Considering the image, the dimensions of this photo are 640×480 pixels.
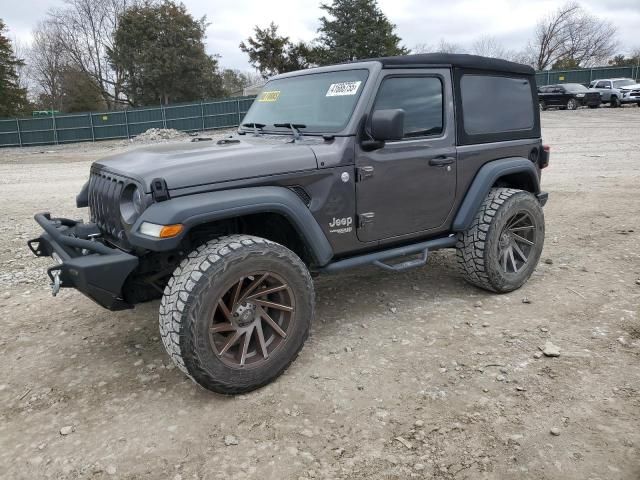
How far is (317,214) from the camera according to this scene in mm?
3375

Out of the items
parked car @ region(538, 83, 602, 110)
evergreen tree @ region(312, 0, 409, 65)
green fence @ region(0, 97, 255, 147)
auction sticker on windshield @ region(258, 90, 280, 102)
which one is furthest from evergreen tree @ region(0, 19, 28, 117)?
auction sticker on windshield @ region(258, 90, 280, 102)

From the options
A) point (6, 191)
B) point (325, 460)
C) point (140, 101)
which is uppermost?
point (140, 101)

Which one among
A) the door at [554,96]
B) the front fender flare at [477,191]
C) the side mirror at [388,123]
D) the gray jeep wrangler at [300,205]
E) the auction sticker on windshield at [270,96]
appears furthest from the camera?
the door at [554,96]

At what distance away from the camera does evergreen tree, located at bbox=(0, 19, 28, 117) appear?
33969 millimetres

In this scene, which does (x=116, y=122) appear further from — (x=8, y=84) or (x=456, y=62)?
(x=456, y=62)

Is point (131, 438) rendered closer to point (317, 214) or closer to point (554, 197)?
point (317, 214)

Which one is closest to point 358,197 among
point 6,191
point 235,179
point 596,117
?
point 235,179

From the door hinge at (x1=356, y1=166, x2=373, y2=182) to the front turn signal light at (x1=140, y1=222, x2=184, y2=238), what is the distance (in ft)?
4.27

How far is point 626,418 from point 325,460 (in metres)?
1.64

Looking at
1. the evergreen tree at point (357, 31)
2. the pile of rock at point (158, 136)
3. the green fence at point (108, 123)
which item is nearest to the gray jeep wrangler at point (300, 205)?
the pile of rock at point (158, 136)

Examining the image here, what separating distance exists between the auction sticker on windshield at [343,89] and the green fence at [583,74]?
34.7 metres

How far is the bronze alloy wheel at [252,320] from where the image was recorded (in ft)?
9.94

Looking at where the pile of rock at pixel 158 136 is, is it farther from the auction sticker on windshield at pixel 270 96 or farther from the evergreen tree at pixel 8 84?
the auction sticker on windshield at pixel 270 96

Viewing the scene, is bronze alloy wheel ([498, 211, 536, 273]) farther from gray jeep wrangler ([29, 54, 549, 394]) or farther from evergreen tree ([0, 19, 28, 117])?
evergreen tree ([0, 19, 28, 117])
